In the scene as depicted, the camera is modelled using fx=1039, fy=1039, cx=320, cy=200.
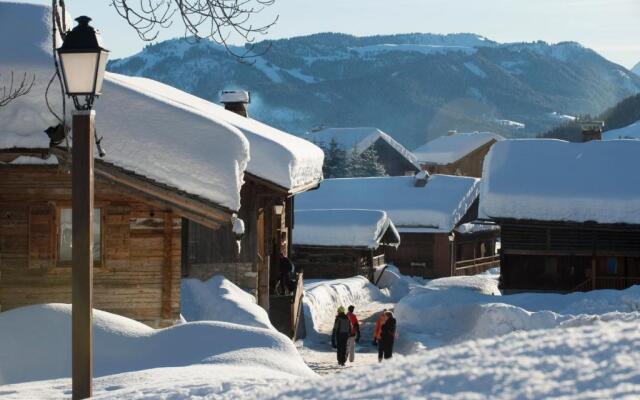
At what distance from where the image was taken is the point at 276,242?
79.7 feet

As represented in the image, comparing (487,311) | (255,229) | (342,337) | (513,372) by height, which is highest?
(255,229)

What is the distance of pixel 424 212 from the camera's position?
1770 inches

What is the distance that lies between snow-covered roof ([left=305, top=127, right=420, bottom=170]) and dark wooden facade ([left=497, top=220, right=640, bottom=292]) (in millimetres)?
44071

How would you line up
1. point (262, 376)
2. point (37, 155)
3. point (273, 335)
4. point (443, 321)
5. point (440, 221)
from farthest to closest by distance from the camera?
point (440, 221)
point (443, 321)
point (37, 155)
point (273, 335)
point (262, 376)

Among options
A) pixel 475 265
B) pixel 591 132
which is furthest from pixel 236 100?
pixel 475 265

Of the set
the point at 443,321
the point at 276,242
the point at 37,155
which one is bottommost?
the point at 443,321

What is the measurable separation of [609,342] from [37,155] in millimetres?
9387

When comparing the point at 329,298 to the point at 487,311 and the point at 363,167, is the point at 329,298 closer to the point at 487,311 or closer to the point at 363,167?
the point at 487,311

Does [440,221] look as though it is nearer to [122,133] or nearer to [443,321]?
[443,321]

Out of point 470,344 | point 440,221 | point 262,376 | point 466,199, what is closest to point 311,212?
point 440,221

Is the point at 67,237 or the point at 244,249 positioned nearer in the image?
the point at 67,237

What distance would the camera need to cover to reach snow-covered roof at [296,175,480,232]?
44.8 m

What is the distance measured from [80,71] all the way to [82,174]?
2.71 feet

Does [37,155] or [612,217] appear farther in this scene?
[612,217]
